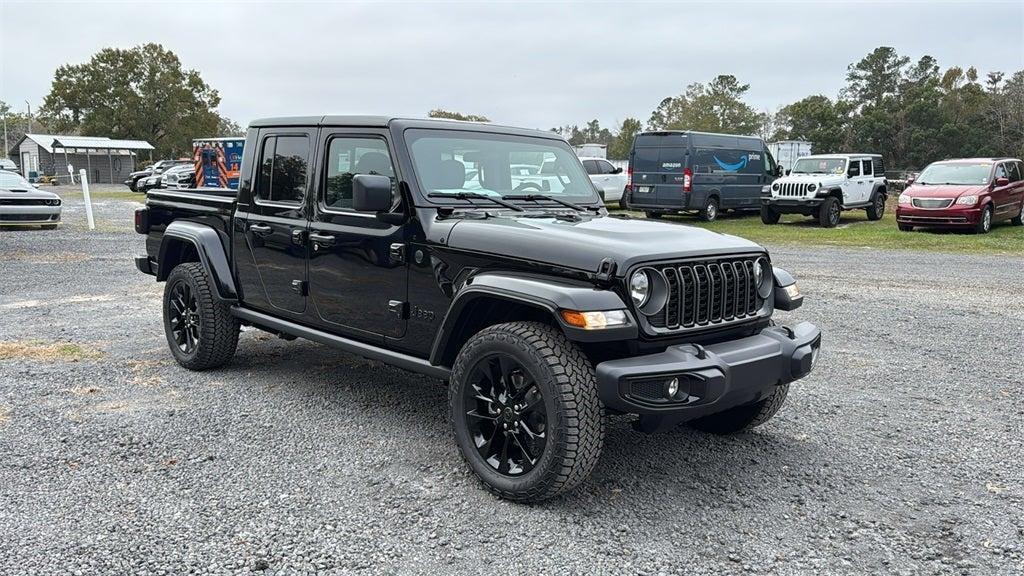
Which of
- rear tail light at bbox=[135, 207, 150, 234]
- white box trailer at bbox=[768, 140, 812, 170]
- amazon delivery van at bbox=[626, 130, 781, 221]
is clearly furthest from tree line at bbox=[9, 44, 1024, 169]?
rear tail light at bbox=[135, 207, 150, 234]

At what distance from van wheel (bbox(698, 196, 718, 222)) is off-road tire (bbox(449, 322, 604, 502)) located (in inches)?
688

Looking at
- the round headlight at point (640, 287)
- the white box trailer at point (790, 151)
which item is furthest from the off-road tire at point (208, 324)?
the white box trailer at point (790, 151)

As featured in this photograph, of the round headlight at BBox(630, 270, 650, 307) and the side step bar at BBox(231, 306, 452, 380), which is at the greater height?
the round headlight at BBox(630, 270, 650, 307)

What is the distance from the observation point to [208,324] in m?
5.58

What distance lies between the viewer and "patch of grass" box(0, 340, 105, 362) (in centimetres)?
623

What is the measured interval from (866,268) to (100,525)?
1124 centimetres

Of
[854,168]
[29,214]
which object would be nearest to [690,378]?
[29,214]

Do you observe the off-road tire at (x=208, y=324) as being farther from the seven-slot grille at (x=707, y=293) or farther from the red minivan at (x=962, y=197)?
the red minivan at (x=962, y=197)

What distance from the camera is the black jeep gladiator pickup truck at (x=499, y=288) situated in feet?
11.3

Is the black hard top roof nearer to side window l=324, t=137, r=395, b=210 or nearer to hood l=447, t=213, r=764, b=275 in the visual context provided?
side window l=324, t=137, r=395, b=210

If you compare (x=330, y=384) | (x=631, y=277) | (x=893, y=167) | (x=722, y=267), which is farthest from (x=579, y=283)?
(x=893, y=167)

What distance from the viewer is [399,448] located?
436 cm

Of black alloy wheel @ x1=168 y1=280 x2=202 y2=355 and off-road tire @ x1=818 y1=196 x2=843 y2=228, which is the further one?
off-road tire @ x1=818 y1=196 x2=843 y2=228

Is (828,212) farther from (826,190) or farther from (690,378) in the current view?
(690,378)
